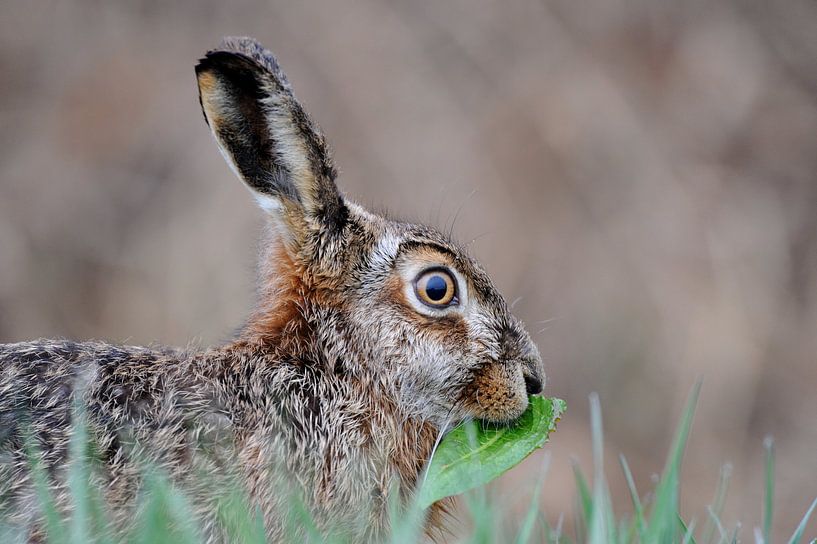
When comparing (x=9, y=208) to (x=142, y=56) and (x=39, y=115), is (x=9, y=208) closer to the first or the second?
(x=39, y=115)

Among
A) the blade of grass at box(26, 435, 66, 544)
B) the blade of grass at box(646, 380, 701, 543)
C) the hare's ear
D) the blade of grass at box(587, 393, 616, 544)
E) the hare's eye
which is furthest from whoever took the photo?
the hare's eye

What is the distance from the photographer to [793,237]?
7.79 m

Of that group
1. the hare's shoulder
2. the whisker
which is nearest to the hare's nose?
the whisker

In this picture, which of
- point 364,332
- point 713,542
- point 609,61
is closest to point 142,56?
point 609,61

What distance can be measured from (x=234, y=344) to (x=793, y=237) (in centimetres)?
545

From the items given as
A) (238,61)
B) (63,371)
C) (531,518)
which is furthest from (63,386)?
(531,518)

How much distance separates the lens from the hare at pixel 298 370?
2965mm

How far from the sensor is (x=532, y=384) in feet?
11.5

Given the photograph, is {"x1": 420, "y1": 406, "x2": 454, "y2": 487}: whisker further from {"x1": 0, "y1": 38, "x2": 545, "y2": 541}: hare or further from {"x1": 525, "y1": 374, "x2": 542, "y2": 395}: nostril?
{"x1": 525, "y1": 374, "x2": 542, "y2": 395}: nostril

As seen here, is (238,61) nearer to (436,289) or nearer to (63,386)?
(436,289)

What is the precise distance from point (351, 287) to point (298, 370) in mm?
326

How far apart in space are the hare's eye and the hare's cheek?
0.25 m

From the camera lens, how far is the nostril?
3.50 metres

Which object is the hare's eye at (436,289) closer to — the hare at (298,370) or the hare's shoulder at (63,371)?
the hare at (298,370)
